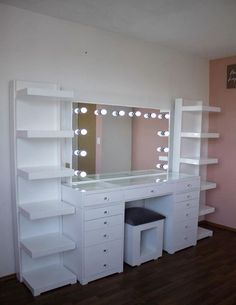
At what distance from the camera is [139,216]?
305cm

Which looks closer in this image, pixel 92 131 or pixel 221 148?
pixel 92 131

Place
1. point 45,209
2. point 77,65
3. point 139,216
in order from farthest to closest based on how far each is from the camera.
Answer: point 139,216, point 77,65, point 45,209

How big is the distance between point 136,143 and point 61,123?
3.45ft

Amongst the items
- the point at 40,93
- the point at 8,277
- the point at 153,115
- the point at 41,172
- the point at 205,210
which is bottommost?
the point at 8,277

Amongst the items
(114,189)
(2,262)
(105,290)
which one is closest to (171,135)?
(114,189)

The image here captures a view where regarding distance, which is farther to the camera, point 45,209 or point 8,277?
point 8,277

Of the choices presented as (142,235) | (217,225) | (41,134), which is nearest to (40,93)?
(41,134)

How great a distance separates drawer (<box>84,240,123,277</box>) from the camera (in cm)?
261

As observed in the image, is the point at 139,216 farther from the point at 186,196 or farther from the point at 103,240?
the point at 186,196

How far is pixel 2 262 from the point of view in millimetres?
2652

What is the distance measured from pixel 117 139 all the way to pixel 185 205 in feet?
3.54

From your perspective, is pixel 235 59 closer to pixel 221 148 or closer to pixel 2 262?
pixel 221 148

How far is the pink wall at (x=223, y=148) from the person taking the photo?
158 inches

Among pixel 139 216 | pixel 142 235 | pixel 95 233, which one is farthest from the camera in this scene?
pixel 142 235
